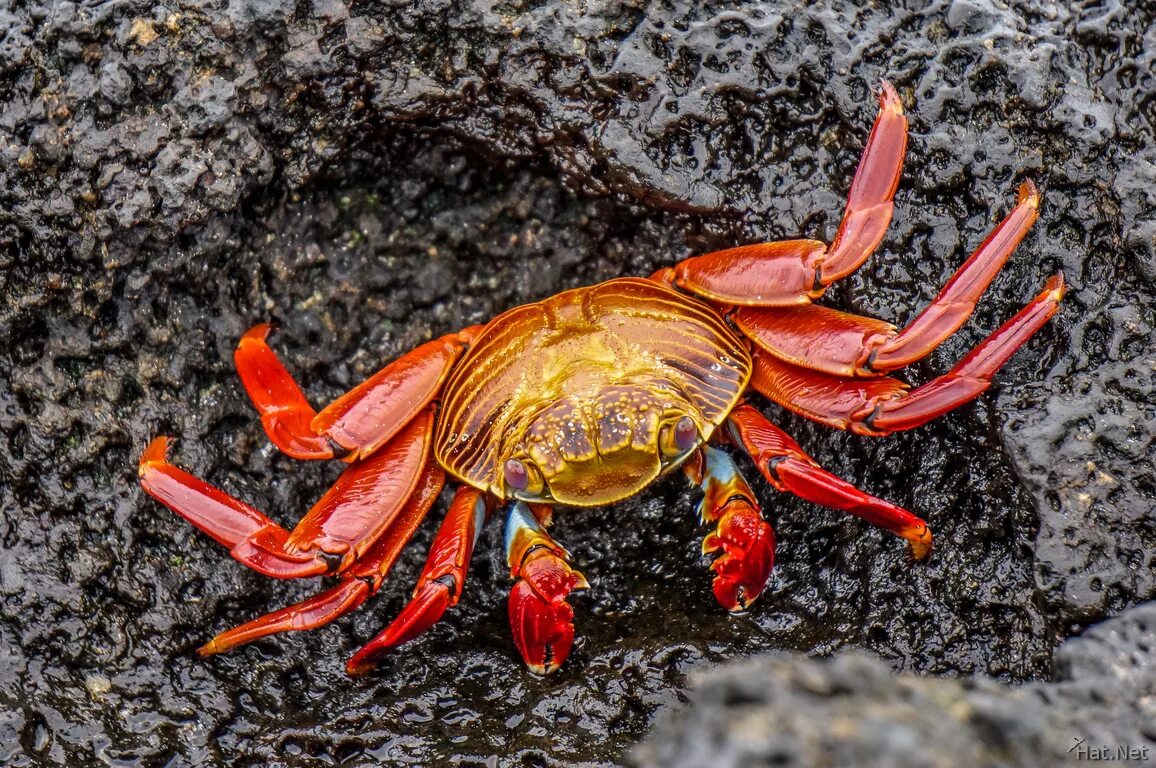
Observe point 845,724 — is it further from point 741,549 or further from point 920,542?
point 920,542

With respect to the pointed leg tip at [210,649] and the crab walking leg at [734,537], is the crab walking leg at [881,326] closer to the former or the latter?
the crab walking leg at [734,537]

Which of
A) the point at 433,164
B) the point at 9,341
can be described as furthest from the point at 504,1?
the point at 9,341

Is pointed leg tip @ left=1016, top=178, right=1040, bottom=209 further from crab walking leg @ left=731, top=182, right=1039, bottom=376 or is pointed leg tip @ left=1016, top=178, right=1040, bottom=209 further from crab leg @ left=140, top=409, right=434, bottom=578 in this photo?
crab leg @ left=140, top=409, right=434, bottom=578

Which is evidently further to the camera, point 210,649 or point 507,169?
point 507,169

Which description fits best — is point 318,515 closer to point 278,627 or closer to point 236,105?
point 278,627

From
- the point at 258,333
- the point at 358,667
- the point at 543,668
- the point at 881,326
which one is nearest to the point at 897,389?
the point at 881,326

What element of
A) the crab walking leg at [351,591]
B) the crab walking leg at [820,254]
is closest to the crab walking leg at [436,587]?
the crab walking leg at [351,591]
